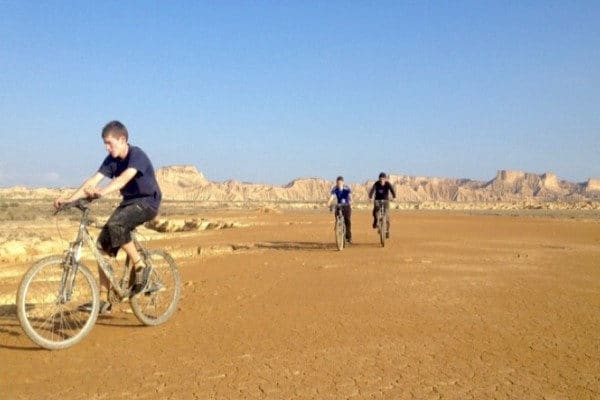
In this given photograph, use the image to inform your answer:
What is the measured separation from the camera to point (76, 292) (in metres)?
5.38

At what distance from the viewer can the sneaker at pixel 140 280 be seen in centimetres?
545

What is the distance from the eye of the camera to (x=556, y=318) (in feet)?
19.3

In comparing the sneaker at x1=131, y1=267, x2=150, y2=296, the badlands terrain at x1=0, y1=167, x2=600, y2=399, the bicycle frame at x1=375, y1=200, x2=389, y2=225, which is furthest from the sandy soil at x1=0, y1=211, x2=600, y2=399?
the bicycle frame at x1=375, y1=200, x2=389, y2=225

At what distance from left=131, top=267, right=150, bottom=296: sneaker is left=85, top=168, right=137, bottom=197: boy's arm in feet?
3.15

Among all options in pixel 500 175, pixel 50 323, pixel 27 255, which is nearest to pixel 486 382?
pixel 50 323

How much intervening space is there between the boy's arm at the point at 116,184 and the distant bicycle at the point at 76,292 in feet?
0.63

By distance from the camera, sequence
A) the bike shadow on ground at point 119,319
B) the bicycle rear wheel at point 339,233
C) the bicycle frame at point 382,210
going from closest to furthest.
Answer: the bike shadow on ground at point 119,319
the bicycle rear wheel at point 339,233
the bicycle frame at point 382,210

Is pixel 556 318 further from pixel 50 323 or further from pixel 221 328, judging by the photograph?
pixel 50 323

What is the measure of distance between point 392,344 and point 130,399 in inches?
93.6

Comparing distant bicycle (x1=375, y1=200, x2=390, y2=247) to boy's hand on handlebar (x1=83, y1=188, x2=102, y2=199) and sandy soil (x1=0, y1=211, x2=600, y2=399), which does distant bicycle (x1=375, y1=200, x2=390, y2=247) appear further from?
boy's hand on handlebar (x1=83, y1=188, x2=102, y2=199)

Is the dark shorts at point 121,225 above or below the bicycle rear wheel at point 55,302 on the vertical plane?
above

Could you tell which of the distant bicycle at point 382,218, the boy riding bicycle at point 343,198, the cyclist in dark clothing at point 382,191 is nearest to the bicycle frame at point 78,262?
the boy riding bicycle at point 343,198

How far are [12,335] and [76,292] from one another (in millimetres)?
718

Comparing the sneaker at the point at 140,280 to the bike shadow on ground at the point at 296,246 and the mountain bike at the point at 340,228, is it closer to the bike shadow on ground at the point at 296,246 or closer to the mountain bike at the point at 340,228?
the mountain bike at the point at 340,228
